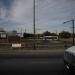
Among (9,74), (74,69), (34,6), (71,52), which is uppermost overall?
(34,6)

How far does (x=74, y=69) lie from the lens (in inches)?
279

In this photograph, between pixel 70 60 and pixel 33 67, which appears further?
pixel 33 67

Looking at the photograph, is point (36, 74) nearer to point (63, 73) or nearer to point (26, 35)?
point (63, 73)

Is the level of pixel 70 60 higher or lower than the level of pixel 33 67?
higher

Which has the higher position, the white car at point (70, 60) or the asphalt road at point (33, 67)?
the white car at point (70, 60)

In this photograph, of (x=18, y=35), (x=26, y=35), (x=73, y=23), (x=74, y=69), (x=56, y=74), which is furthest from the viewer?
(x=26, y=35)

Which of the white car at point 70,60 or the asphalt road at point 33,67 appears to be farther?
the asphalt road at point 33,67

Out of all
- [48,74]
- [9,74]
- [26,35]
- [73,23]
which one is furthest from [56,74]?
[26,35]

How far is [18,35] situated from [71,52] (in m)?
73.5

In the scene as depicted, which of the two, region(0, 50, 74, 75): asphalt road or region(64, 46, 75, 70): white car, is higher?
region(64, 46, 75, 70): white car

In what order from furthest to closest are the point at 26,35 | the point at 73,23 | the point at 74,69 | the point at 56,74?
1. the point at 26,35
2. the point at 73,23
3. the point at 56,74
4. the point at 74,69

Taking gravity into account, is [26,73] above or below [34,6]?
below

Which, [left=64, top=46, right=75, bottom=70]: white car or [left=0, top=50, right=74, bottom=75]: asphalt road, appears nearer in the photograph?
[left=64, top=46, right=75, bottom=70]: white car

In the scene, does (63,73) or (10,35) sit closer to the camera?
(63,73)
